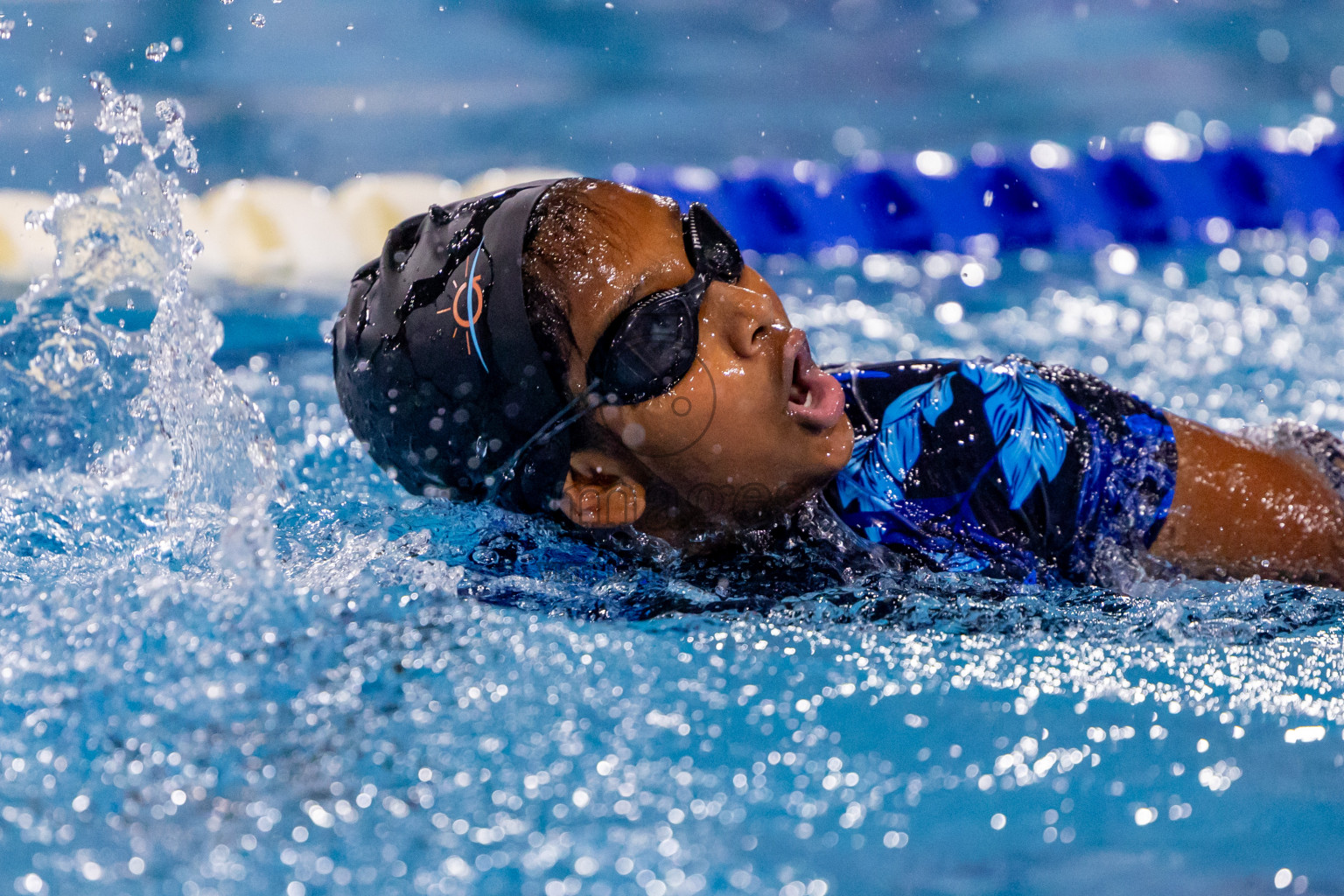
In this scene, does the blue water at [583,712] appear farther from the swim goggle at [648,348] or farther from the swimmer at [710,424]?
the swim goggle at [648,348]

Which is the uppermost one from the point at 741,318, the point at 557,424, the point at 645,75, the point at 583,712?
the point at 645,75

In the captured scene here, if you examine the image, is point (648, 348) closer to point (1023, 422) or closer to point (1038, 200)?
point (1023, 422)

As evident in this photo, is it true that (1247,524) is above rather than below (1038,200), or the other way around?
below

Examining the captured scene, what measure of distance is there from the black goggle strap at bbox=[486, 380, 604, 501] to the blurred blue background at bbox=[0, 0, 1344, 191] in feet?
13.2

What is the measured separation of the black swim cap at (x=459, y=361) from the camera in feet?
4.68

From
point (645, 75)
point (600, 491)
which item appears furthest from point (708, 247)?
point (645, 75)

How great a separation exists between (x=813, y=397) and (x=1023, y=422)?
335mm

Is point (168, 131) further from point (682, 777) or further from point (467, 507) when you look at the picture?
point (682, 777)

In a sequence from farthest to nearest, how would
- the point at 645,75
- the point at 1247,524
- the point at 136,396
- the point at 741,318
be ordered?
the point at 645,75, the point at 136,396, the point at 1247,524, the point at 741,318

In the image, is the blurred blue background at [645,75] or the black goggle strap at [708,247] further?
the blurred blue background at [645,75]

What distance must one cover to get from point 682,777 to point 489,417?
1.51 feet

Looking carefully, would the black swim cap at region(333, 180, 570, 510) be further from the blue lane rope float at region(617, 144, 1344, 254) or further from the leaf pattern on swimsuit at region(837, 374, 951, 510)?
the blue lane rope float at region(617, 144, 1344, 254)

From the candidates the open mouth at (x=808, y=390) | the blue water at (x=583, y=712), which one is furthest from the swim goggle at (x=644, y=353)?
the blue water at (x=583, y=712)

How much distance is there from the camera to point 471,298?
143 cm
